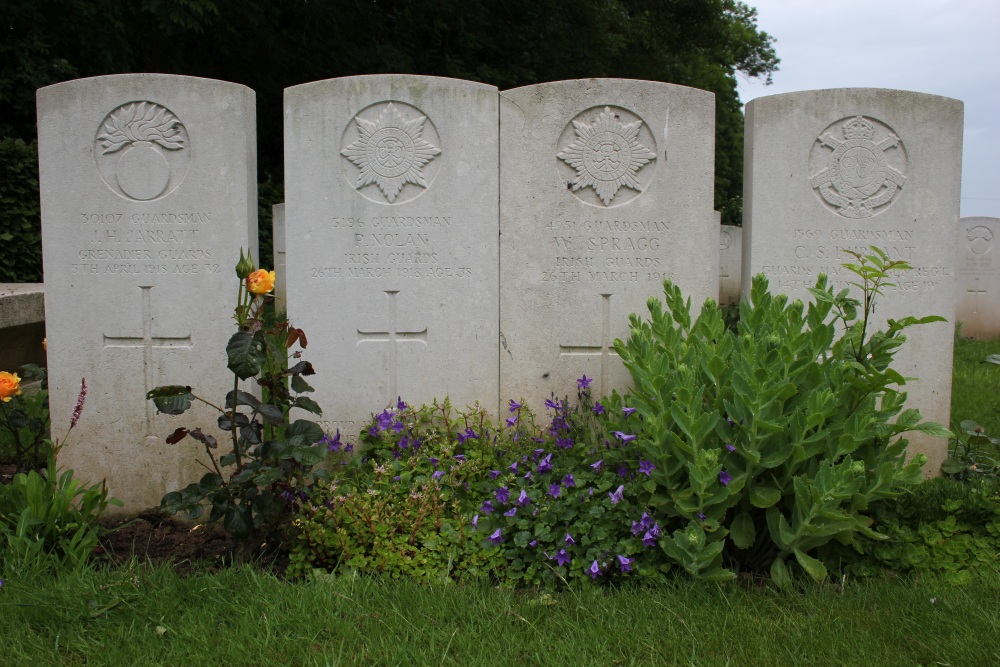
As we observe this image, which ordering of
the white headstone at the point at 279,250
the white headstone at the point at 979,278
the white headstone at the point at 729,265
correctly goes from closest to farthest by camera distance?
the white headstone at the point at 279,250
the white headstone at the point at 729,265
the white headstone at the point at 979,278

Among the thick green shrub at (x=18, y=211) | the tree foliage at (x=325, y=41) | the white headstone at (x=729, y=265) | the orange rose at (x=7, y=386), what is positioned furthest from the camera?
the white headstone at (x=729, y=265)

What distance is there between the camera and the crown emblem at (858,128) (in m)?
4.02

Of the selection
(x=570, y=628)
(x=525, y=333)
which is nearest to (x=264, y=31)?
(x=525, y=333)

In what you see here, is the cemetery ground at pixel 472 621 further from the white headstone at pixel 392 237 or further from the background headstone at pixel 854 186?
the background headstone at pixel 854 186

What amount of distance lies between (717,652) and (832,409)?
0.96m

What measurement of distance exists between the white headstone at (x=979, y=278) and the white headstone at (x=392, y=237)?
9054 millimetres

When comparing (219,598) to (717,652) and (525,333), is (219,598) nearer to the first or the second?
(717,652)

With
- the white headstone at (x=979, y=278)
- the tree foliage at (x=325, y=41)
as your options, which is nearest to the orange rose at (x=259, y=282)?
the tree foliage at (x=325, y=41)

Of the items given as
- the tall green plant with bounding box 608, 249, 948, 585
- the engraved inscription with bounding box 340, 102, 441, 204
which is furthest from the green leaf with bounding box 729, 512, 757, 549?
the engraved inscription with bounding box 340, 102, 441, 204

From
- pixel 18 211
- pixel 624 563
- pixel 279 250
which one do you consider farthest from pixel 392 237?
pixel 18 211

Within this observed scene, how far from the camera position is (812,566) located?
Answer: 2.70 meters

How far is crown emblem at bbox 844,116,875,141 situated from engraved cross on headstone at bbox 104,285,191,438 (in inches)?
144

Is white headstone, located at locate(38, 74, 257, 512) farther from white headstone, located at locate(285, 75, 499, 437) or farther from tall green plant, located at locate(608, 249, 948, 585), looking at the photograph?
tall green plant, located at locate(608, 249, 948, 585)

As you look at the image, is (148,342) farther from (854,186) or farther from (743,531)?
(854,186)
